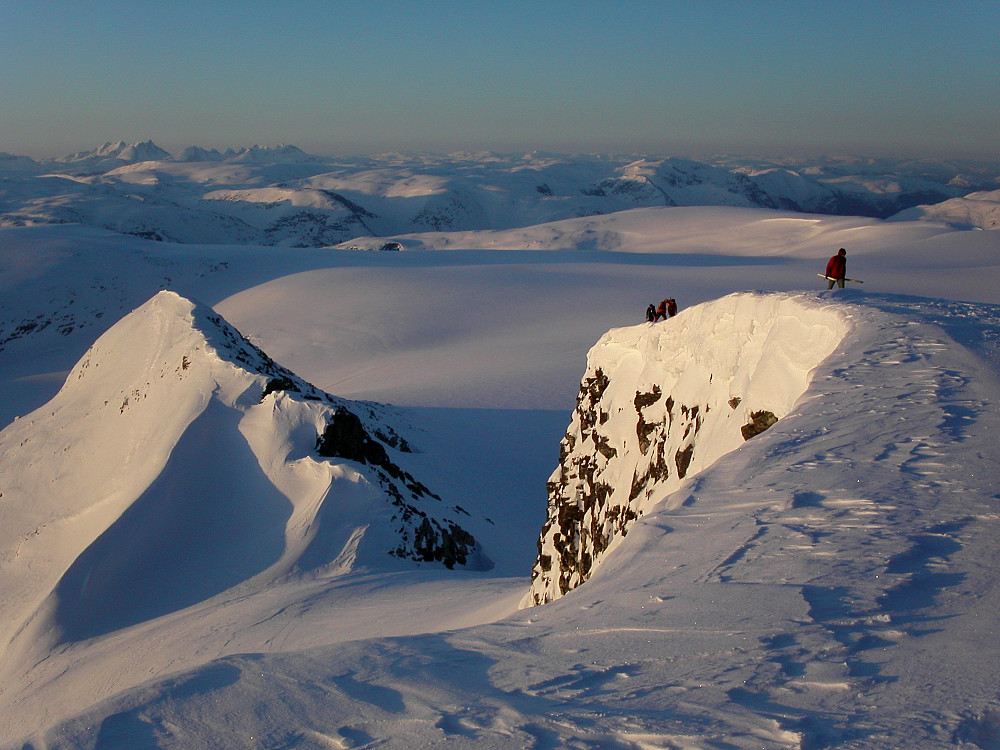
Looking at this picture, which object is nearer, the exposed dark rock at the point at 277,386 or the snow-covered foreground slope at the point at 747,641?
the snow-covered foreground slope at the point at 747,641

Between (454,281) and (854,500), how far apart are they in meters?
36.9

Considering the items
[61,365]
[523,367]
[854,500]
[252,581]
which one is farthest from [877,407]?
[61,365]

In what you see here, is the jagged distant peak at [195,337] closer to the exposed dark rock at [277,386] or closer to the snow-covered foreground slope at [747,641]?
the exposed dark rock at [277,386]

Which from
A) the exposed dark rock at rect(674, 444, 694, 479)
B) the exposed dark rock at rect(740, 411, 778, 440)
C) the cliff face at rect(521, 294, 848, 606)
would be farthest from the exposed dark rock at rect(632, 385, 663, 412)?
the exposed dark rock at rect(740, 411, 778, 440)

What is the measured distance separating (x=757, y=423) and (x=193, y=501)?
9.42 metres

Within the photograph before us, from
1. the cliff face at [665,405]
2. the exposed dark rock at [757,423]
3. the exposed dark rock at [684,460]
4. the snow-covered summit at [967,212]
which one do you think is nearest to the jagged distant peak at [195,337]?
the cliff face at [665,405]

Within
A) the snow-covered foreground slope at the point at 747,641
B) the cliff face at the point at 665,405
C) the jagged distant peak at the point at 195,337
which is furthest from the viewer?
the jagged distant peak at the point at 195,337

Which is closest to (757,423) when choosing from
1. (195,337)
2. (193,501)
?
(193,501)

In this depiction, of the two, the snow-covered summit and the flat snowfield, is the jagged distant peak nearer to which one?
the flat snowfield

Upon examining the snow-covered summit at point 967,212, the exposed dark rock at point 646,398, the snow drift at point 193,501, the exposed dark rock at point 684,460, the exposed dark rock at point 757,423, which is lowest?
the snow drift at point 193,501

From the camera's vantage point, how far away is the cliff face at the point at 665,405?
6.55 meters

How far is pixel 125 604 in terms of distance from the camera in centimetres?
1065

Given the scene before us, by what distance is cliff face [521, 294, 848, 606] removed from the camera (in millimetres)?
6551

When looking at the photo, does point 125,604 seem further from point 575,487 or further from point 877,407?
point 877,407
